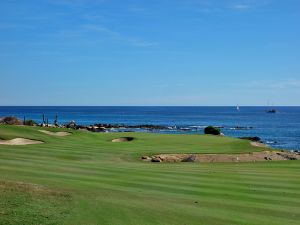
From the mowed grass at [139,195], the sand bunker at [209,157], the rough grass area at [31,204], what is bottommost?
the sand bunker at [209,157]

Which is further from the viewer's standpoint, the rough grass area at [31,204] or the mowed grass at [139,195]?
the mowed grass at [139,195]

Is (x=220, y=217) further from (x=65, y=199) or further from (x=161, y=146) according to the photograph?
(x=161, y=146)

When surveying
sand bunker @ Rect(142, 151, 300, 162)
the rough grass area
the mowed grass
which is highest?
the rough grass area

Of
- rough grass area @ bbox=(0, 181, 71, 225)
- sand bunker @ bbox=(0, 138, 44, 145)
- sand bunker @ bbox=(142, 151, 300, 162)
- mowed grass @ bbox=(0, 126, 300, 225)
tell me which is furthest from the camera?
sand bunker @ bbox=(0, 138, 44, 145)

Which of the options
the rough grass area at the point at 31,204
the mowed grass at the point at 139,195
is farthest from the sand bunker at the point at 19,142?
the rough grass area at the point at 31,204

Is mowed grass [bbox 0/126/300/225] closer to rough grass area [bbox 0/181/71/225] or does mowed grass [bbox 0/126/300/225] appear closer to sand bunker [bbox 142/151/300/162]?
rough grass area [bbox 0/181/71/225]

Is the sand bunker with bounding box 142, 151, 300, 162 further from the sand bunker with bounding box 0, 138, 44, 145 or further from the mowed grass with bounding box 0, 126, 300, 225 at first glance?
the sand bunker with bounding box 0, 138, 44, 145

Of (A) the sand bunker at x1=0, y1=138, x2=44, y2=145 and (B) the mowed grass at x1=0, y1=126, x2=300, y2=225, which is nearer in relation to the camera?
(B) the mowed grass at x1=0, y1=126, x2=300, y2=225

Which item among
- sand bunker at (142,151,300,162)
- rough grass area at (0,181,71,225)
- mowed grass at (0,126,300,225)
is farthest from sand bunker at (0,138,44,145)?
rough grass area at (0,181,71,225)

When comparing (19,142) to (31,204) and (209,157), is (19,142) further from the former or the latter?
(31,204)

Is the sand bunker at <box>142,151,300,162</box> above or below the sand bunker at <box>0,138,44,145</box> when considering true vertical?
below

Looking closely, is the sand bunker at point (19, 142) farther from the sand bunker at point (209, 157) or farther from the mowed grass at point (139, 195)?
the sand bunker at point (209, 157)

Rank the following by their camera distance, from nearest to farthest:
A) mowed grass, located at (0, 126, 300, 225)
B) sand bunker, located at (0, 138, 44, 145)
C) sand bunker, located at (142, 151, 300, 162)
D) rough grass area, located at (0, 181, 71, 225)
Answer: rough grass area, located at (0, 181, 71, 225), mowed grass, located at (0, 126, 300, 225), sand bunker, located at (142, 151, 300, 162), sand bunker, located at (0, 138, 44, 145)

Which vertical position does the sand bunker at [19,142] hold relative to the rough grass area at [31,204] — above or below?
below
